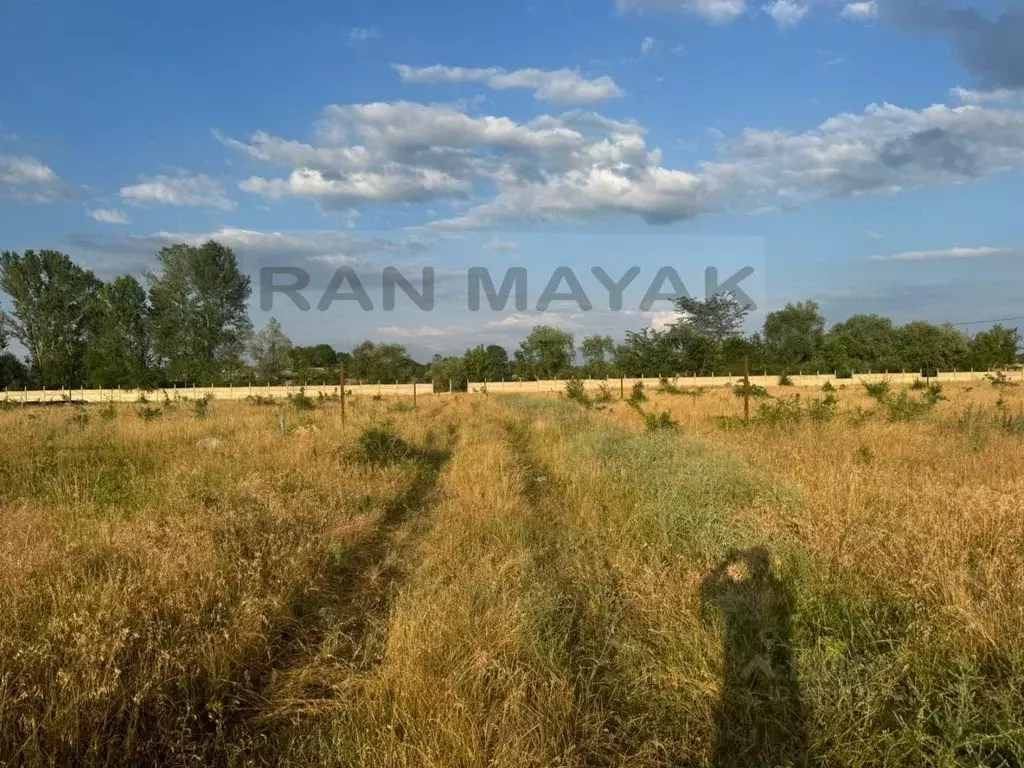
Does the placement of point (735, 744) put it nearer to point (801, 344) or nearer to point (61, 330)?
point (61, 330)

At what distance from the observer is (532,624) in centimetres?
374

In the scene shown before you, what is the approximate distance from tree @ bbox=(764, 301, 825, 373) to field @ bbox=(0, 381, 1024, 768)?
77.8 m

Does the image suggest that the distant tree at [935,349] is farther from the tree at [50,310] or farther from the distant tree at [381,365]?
the tree at [50,310]

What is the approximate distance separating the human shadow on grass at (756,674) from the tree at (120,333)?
2485 inches

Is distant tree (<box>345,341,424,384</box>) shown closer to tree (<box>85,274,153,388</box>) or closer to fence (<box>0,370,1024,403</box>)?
fence (<box>0,370,1024,403</box>)

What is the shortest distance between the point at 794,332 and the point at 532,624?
289 feet

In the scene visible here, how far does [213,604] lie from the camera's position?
3.96 meters

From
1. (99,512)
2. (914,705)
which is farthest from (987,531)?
(99,512)

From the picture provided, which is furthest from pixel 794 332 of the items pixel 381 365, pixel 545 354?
pixel 381 365

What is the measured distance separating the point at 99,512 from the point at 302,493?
2.01 meters

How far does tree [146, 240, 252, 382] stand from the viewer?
60.9m

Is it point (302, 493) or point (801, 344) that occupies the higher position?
point (801, 344)

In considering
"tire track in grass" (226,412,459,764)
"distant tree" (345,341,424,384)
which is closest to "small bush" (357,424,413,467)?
"tire track in grass" (226,412,459,764)

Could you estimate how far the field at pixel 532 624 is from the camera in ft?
9.04
